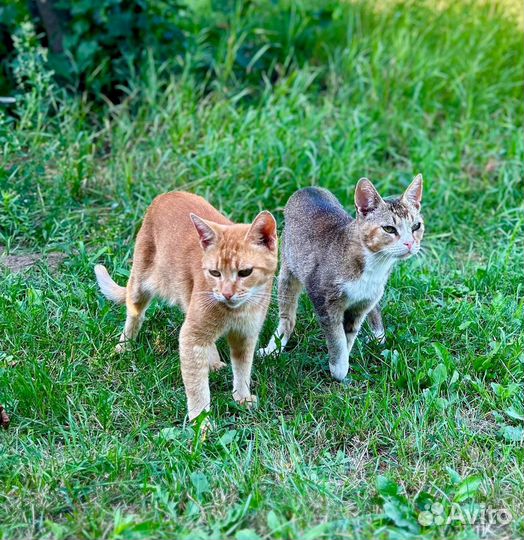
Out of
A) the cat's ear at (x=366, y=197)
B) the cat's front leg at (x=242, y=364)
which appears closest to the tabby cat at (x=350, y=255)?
the cat's ear at (x=366, y=197)

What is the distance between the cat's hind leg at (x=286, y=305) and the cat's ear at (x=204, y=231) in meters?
0.97

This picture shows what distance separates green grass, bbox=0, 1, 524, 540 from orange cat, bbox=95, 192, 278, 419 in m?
0.22

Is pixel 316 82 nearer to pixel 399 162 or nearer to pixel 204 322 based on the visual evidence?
pixel 399 162

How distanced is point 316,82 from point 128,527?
554 centimetres

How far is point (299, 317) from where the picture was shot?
5.43 meters

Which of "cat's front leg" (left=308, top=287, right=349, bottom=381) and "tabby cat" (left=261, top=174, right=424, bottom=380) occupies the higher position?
"tabby cat" (left=261, top=174, right=424, bottom=380)

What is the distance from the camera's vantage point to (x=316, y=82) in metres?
8.10

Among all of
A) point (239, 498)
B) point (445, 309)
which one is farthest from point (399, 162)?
point (239, 498)

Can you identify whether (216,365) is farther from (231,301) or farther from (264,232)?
(264,232)

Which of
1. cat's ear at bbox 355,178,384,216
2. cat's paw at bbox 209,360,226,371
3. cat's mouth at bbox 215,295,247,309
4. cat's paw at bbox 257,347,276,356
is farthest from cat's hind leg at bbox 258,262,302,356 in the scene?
cat's mouth at bbox 215,295,247,309

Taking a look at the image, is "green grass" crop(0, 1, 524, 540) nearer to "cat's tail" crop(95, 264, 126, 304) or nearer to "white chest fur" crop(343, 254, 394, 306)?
"cat's tail" crop(95, 264, 126, 304)

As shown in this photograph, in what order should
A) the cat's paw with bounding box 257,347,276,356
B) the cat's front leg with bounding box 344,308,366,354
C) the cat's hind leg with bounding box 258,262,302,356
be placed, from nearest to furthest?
1. the cat's front leg with bounding box 344,308,366,354
2. the cat's paw with bounding box 257,347,276,356
3. the cat's hind leg with bounding box 258,262,302,356

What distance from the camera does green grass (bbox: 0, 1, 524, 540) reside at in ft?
12.3

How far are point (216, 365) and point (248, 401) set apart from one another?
0.45 meters
